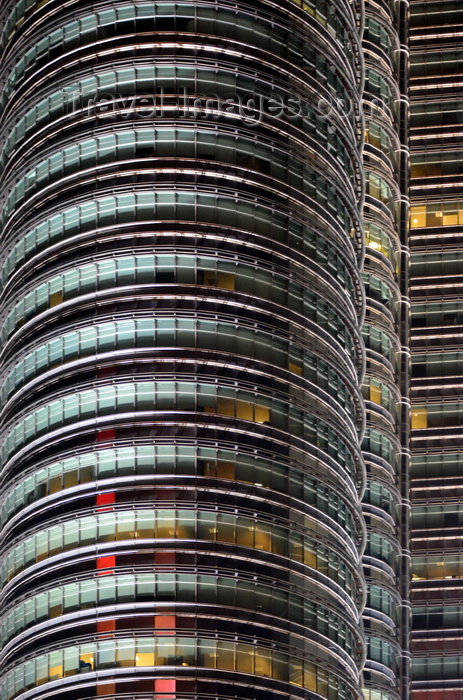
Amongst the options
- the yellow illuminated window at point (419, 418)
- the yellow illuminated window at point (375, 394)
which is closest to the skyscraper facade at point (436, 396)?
the yellow illuminated window at point (419, 418)

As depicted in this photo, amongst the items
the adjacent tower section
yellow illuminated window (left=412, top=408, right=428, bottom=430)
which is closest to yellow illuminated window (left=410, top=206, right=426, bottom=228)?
the adjacent tower section

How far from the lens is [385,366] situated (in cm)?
17575

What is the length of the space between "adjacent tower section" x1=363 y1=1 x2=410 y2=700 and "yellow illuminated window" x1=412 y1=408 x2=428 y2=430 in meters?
3.98

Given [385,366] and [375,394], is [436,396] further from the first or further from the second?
[375,394]

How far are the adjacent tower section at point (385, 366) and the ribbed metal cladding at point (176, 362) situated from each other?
23.6 m

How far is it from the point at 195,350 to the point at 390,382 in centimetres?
4762

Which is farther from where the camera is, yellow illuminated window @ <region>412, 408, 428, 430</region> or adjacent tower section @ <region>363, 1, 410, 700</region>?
yellow illuminated window @ <region>412, 408, 428, 430</region>

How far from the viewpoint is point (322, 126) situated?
14625 centimetres

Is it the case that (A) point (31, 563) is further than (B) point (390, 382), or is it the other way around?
(B) point (390, 382)

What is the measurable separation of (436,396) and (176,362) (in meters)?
63.7

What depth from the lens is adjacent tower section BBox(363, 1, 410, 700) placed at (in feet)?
554

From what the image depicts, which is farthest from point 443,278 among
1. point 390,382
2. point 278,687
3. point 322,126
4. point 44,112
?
point 278,687

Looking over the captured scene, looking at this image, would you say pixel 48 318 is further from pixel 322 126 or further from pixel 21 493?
pixel 322 126

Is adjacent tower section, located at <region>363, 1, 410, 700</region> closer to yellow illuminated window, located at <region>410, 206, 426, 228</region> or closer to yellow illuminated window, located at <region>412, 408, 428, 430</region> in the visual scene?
yellow illuminated window, located at <region>410, 206, 426, 228</region>
